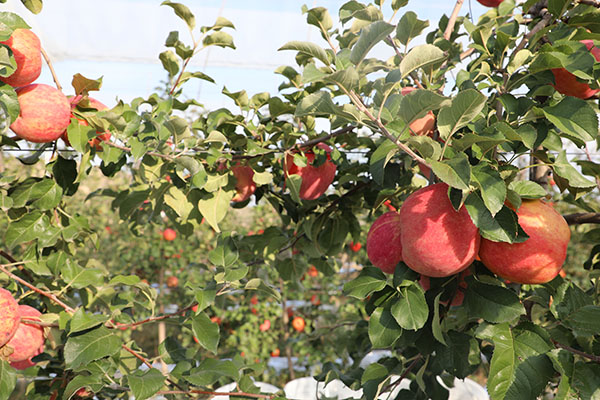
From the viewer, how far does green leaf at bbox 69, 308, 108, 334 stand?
0.72m

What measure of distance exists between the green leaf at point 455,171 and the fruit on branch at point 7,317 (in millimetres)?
671

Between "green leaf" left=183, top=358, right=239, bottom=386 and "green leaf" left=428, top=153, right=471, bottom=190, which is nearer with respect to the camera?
"green leaf" left=428, top=153, right=471, bottom=190

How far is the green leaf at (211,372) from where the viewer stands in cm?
79

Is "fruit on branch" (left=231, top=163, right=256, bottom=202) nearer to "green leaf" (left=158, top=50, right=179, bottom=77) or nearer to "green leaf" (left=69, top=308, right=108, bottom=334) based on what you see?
"green leaf" (left=158, top=50, right=179, bottom=77)

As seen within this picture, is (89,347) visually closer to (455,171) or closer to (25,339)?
(25,339)

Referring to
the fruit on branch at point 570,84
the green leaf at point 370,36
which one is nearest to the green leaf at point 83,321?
the green leaf at point 370,36

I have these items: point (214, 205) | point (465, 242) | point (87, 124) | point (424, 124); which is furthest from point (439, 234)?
point (87, 124)

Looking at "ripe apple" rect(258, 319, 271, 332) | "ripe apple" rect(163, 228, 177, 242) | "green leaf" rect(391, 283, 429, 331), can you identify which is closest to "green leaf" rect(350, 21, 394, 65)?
"green leaf" rect(391, 283, 429, 331)

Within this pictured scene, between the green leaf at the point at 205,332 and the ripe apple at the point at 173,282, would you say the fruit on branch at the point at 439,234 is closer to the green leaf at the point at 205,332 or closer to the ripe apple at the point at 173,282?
the green leaf at the point at 205,332

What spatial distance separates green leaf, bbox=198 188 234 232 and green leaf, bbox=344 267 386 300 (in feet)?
1.17

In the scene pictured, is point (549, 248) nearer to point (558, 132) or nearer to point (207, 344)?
point (558, 132)

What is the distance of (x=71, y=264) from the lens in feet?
2.93

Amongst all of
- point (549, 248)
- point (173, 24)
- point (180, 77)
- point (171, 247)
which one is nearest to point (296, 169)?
point (180, 77)

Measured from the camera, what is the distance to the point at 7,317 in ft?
2.48
